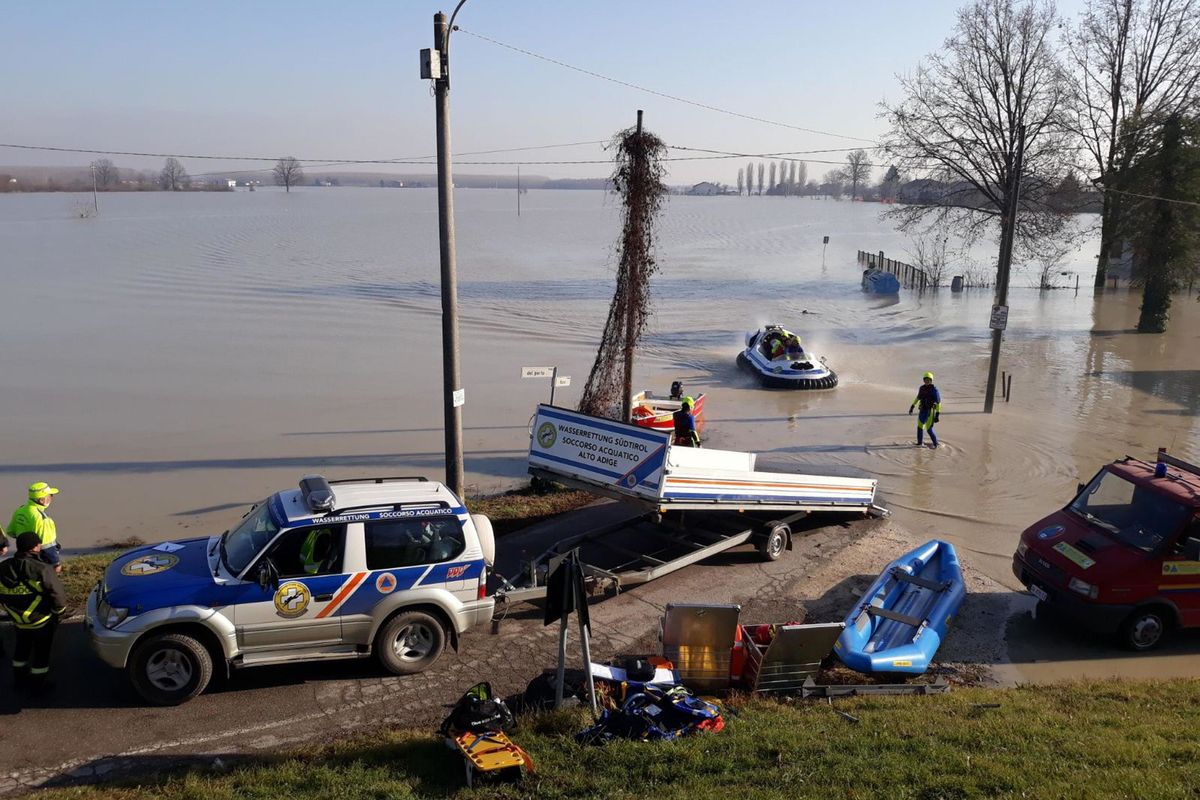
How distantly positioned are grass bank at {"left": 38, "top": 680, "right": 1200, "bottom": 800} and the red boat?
11.4 m

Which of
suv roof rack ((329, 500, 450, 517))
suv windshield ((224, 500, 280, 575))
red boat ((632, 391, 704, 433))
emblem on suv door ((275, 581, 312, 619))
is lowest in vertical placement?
red boat ((632, 391, 704, 433))

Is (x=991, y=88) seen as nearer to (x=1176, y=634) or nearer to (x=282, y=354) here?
(x=282, y=354)

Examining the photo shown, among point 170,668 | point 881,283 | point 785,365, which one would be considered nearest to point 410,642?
point 170,668

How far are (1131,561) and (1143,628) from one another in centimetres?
84

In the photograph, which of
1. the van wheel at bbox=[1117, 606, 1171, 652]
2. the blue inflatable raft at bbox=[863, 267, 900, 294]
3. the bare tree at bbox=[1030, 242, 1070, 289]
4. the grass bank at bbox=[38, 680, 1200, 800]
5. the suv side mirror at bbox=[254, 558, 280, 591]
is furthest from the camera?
the blue inflatable raft at bbox=[863, 267, 900, 294]

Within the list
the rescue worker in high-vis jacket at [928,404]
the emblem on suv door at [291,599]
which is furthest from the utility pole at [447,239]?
the rescue worker in high-vis jacket at [928,404]

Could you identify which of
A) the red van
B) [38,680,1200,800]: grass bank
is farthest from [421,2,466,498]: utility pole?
the red van

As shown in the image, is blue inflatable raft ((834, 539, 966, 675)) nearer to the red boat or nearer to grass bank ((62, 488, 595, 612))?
grass bank ((62, 488, 595, 612))

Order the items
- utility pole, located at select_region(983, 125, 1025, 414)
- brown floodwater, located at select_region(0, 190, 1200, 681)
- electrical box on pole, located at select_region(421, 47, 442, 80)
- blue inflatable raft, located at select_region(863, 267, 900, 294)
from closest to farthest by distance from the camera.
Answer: electrical box on pole, located at select_region(421, 47, 442, 80) < brown floodwater, located at select_region(0, 190, 1200, 681) < utility pole, located at select_region(983, 125, 1025, 414) < blue inflatable raft, located at select_region(863, 267, 900, 294)

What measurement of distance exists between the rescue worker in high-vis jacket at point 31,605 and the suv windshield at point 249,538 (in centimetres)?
149

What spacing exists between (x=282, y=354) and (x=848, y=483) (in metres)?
22.2

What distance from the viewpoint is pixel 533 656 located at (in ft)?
32.8

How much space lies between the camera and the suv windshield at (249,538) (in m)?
8.97

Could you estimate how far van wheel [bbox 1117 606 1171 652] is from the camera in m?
10.9
